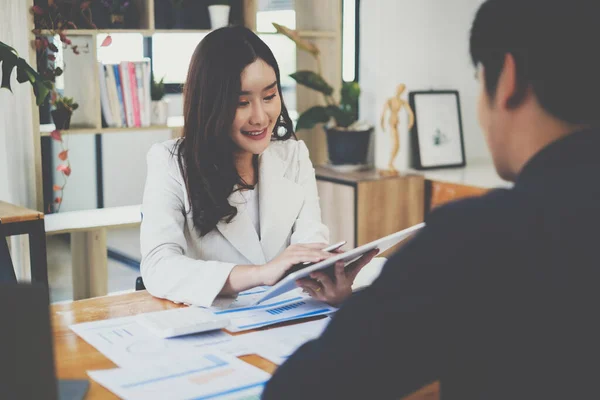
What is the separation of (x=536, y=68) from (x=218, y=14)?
3141 mm

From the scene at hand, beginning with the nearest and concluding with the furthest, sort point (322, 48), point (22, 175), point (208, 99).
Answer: point (208, 99) → point (22, 175) → point (322, 48)

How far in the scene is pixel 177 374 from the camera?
1.23 m

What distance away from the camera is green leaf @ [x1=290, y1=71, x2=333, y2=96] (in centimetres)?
374

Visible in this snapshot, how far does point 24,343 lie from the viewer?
546mm

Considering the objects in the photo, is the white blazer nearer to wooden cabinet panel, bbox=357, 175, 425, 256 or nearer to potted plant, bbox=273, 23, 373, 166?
wooden cabinet panel, bbox=357, 175, 425, 256

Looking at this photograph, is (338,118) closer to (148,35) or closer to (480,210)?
(148,35)

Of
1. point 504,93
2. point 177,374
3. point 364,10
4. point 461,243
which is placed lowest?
point 177,374

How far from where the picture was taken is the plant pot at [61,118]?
3.33m

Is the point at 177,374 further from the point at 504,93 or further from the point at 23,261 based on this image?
the point at 23,261

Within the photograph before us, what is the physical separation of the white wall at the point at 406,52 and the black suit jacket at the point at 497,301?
334 cm

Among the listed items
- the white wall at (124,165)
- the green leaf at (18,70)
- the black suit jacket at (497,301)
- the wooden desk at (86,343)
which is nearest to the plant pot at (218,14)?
the white wall at (124,165)

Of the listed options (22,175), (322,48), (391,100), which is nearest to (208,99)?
(22,175)

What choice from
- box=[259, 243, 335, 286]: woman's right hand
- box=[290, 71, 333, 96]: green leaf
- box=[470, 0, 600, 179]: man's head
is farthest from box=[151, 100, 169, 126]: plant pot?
box=[470, 0, 600, 179]: man's head

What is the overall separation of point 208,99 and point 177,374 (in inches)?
35.9
